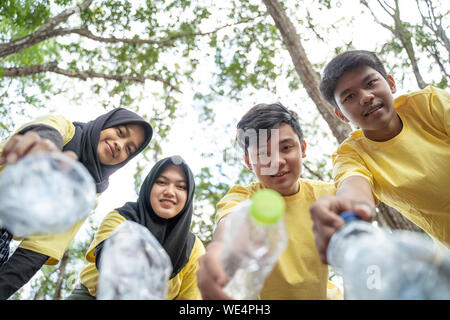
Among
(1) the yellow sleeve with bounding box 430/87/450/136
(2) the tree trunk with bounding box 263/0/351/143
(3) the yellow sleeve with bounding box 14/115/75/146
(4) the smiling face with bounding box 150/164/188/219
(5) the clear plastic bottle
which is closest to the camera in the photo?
(5) the clear plastic bottle

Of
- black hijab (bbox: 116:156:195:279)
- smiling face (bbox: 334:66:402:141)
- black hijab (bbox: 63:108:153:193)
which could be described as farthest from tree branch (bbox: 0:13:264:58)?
smiling face (bbox: 334:66:402:141)

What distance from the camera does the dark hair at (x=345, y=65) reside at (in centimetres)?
195

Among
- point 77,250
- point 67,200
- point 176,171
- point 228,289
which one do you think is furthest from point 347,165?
point 77,250

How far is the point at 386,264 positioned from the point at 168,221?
1673mm

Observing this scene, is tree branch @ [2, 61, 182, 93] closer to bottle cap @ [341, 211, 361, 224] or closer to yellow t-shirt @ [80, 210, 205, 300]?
yellow t-shirt @ [80, 210, 205, 300]

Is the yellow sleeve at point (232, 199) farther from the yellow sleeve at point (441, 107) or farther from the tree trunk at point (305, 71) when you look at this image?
the tree trunk at point (305, 71)

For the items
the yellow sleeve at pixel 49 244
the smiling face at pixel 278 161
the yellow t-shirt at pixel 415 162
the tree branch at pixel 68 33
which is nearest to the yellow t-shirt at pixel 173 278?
the yellow sleeve at pixel 49 244

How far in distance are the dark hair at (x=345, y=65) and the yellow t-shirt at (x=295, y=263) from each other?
2.41 feet

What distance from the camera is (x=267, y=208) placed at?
0.85 metres

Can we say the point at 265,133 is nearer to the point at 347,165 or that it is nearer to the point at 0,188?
the point at 347,165

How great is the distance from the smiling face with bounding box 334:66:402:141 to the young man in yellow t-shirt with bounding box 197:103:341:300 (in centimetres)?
39

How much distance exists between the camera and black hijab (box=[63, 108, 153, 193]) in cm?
201

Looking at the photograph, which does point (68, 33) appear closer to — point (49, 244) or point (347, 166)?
point (49, 244)

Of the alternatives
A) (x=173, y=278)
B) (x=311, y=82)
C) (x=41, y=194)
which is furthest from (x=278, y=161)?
(x=311, y=82)
